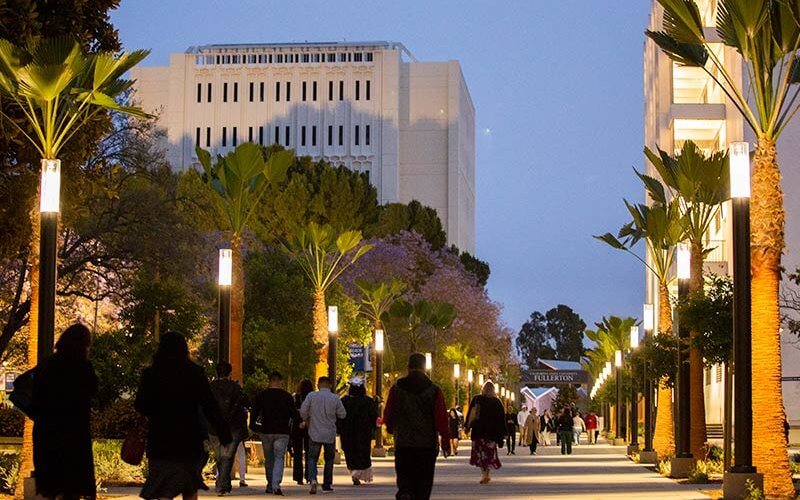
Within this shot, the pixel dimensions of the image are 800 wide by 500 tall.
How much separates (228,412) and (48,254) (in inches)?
136

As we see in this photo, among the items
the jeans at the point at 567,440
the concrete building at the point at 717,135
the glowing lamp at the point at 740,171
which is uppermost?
the concrete building at the point at 717,135

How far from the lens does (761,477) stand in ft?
62.5

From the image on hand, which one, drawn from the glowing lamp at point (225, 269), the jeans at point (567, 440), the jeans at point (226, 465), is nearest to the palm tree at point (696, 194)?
the glowing lamp at point (225, 269)

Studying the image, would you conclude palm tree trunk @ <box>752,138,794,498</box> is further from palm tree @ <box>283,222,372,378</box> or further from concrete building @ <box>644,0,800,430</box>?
palm tree @ <box>283,222,372,378</box>

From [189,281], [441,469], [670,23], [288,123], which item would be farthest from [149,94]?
[670,23]

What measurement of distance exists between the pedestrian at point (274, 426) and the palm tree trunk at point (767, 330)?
6376 millimetres

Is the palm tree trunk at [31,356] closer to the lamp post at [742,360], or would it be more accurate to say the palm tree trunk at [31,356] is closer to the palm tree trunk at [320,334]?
the lamp post at [742,360]

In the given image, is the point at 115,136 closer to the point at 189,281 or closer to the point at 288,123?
the point at 189,281

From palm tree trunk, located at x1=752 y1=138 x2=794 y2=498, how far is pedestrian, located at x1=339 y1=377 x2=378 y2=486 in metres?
6.57

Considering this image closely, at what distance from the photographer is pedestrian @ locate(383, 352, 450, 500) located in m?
13.8

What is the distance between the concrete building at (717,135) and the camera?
52.8m

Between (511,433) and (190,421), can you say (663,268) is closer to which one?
(511,433)

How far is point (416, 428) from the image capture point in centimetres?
1390

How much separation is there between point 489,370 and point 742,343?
276 feet
